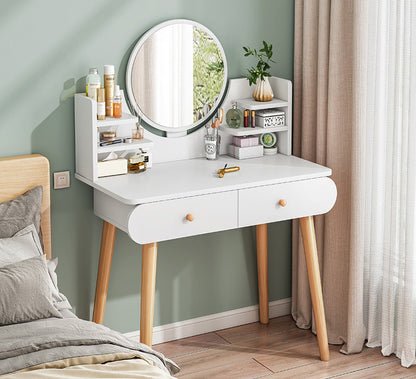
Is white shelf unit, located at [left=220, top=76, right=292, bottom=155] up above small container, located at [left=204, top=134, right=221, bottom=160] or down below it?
above

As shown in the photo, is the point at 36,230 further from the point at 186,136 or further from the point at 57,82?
the point at 186,136

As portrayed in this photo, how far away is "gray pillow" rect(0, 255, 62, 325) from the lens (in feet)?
8.57

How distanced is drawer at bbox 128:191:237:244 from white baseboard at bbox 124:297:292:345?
76 centimetres

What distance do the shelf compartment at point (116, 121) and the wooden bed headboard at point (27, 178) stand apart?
0.29 metres

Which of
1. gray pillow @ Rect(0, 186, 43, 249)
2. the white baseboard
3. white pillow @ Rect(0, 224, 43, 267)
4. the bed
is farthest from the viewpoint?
the white baseboard

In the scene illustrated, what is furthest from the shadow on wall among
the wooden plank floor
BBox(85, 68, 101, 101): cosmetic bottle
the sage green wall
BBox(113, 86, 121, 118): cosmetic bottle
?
the wooden plank floor

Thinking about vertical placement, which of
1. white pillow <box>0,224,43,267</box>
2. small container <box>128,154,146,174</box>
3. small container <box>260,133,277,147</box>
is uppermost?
small container <box>260,133,277,147</box>

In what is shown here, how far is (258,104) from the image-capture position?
3.55 meters

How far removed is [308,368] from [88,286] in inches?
43.0

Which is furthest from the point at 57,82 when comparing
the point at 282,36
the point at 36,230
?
the point at 282,36

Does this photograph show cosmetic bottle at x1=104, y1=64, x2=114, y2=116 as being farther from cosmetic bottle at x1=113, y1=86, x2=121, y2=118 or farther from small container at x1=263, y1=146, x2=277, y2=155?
small container at x1=263, y1=146, x2=277, y2=155

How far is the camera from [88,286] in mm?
3461

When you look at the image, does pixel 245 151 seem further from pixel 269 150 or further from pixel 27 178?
pixel 27 178

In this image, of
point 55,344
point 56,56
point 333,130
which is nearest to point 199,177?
point 333,130
